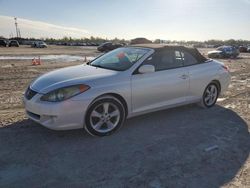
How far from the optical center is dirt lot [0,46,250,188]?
3748mm

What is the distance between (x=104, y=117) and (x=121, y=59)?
1420 millimetres

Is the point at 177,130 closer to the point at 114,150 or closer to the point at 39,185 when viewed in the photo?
the point at 114,150

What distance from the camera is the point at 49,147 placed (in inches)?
183

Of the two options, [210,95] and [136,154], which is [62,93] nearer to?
[136,154]

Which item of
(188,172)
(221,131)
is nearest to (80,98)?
(188,172)

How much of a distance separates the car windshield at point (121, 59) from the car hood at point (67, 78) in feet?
0.87

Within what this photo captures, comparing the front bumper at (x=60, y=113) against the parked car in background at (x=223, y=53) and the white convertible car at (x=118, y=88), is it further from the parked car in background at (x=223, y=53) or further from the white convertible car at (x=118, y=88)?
the parked car in background at (x=223, y=53)

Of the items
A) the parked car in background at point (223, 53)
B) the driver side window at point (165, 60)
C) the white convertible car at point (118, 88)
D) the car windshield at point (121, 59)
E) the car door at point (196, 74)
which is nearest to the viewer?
the white convertible car at point (118, 88)

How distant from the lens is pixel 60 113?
4703 mm

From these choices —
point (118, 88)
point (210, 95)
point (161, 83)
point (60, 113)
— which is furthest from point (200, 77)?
point (60, 113)

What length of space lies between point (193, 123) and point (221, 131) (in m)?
0.62

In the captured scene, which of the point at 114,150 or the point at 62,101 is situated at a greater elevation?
the point at 62,101

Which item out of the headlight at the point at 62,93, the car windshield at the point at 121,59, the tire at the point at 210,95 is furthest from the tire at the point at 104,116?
the tire at the point at 210,95

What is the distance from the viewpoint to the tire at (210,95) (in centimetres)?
704
